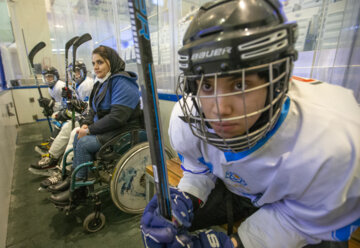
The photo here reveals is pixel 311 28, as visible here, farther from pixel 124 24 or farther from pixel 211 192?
pixel 124 24

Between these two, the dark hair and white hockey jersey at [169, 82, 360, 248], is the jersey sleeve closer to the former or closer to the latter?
white hockey jersey at [169, 82, 360, 248]

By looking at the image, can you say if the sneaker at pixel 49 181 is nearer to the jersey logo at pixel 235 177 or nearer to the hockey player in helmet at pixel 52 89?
the jersey logo at pixel 235 177

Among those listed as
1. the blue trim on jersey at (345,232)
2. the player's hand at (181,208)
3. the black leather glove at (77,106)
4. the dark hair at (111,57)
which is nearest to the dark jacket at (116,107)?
the dark hair at (111,57)

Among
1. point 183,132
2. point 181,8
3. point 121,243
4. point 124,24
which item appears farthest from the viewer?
point 124,24

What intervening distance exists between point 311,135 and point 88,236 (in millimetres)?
1465

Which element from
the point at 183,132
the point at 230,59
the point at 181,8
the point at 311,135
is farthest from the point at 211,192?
the point at 181,8

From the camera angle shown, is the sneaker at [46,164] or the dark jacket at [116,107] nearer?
the dark jacket at [116,107]

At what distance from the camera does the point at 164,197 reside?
43 cm

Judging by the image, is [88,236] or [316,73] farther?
[88,236]

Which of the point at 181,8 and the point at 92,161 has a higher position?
the point at 181,8

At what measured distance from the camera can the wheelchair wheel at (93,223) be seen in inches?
49.5

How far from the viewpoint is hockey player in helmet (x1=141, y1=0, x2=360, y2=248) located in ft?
1.31

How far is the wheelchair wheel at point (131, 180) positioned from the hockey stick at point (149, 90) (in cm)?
87

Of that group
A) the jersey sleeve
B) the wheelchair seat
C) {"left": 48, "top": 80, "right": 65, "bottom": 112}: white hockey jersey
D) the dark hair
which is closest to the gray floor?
the wheelchair seat
